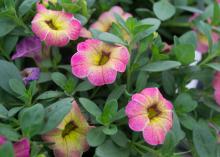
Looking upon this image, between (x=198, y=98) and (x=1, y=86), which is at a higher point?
(x=1, y=86)

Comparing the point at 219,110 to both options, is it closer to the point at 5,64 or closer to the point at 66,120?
the point at 66,120

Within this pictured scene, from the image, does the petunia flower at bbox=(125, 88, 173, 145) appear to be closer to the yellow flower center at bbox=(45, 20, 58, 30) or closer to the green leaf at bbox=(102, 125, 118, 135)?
the green leaf at bbox=(102, 125, 118, 135)

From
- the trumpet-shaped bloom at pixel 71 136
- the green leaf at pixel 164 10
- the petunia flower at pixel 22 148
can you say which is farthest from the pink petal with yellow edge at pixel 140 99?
the green leaf at pixel 164 10

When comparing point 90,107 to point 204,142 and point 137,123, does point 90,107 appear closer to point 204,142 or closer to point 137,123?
point 137,123

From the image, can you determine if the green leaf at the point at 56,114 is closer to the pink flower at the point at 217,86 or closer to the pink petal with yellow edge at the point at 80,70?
the pink petal with yellow edge at the point at 80,70

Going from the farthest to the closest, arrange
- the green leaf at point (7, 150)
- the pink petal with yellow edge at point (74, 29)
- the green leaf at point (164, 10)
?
the green leaf at point (164, 10) → the pink petal with yellow edge at point (74, 29) → the green leaf at point (7, 150)

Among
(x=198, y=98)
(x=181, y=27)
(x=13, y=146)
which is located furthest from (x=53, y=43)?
(x=181, y=27)

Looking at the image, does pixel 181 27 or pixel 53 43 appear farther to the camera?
pixel 181 27

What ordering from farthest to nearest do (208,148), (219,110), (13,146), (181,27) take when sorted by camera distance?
1. (181,27)
2. (219,110)
3. (208,148)
4. (13,146)
